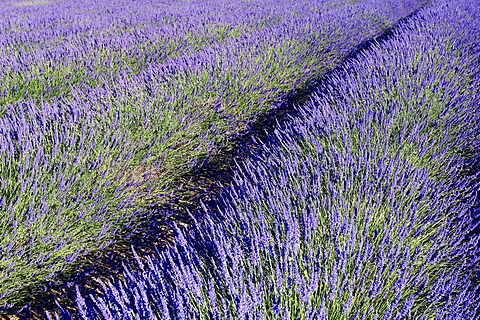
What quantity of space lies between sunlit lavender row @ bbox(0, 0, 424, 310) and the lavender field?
0.07ft

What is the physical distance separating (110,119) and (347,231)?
215cm

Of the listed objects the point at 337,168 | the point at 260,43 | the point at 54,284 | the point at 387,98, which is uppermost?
the point at 260,43

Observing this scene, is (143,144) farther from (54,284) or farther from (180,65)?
(180,65)

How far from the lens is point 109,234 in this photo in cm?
226

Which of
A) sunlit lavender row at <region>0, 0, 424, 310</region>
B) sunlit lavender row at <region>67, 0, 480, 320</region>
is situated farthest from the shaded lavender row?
sunlit lavender row at <region>67, 0, 480, 320</region>

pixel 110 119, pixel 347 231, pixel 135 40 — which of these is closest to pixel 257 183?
pixel 347 231

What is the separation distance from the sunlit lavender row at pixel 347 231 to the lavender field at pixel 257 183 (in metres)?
0.01

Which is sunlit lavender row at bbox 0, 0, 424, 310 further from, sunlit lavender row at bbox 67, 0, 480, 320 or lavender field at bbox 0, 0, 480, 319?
sunlit lavender row at bbox 67, 0, 480, 320

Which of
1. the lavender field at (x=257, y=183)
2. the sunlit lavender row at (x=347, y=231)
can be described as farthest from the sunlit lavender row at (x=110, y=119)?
the sunlit lavender row at (x=347, y=231)

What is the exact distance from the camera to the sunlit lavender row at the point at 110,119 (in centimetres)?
194

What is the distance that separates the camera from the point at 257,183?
191 centimetres

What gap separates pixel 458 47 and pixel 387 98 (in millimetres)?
2410

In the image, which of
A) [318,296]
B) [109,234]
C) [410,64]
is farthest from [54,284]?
[410,64]

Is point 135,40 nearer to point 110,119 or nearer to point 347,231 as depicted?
point 110,119
